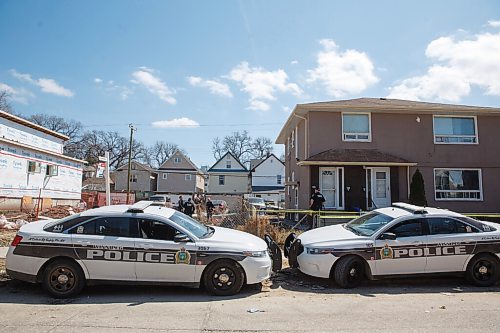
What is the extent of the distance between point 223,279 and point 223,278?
0.02 meters

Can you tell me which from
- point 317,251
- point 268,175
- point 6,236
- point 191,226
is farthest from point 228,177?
point 317,251

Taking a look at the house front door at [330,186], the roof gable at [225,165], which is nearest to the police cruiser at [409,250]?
the house front door at [330,186]

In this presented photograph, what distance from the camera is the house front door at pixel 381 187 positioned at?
54.2 feet

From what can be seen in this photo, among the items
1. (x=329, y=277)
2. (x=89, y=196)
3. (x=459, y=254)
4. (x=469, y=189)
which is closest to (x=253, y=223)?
(x=329, y=277)

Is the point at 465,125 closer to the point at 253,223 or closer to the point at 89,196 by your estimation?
the point at 253,223

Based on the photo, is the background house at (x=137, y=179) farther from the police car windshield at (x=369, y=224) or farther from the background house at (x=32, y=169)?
the police car windshield at (x=369, y=224)

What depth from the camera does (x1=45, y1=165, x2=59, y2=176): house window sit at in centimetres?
2477

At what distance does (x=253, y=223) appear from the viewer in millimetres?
11242

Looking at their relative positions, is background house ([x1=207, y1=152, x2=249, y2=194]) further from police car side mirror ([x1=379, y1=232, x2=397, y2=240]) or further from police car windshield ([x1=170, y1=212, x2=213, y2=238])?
police car side mirror ([x1=379, y1=232, x2=397, y2=240])

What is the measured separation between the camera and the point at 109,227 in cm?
617

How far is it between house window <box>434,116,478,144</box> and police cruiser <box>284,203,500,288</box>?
11.4 m

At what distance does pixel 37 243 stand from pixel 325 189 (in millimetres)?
12775

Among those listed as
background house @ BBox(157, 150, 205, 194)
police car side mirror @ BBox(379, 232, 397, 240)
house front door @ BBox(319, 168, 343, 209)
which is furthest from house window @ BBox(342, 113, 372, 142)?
background house @ BBox(157, 150, 205, 194)

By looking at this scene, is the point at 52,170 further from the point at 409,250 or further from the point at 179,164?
the point at 179,164
